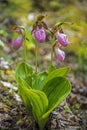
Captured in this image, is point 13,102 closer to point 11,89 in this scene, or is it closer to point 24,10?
point 11,89

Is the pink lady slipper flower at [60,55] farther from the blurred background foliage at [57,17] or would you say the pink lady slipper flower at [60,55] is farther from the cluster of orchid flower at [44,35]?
the blurred background foliage at [57,17]

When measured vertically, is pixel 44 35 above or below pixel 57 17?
above

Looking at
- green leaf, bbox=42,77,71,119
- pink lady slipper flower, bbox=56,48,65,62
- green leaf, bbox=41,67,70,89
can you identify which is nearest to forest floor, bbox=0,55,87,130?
green leaf, bbox=42,77,71,119

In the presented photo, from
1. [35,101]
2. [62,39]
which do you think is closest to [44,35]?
[62,39]

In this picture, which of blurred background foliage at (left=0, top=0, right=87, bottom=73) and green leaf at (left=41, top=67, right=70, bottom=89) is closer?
green leaf at (left=41, top=67, right=70, bottom=89)

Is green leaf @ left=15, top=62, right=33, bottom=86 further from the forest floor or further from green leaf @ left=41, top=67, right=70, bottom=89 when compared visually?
the forest floor

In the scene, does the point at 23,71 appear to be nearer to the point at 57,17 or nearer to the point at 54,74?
the point at 54,74
